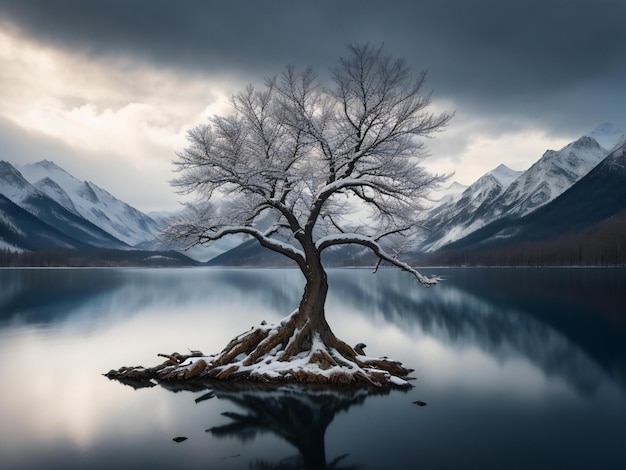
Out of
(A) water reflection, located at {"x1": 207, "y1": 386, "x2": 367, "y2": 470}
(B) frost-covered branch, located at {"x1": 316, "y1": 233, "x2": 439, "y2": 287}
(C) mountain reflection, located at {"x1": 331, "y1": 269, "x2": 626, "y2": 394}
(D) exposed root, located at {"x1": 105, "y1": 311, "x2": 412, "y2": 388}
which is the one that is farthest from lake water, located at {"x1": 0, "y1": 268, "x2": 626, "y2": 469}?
(B) frost-covered branch, located at {"x1": 316, "y1": 233, "x2": 439, "y2": 287}

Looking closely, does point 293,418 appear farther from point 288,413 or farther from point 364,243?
point 364,243

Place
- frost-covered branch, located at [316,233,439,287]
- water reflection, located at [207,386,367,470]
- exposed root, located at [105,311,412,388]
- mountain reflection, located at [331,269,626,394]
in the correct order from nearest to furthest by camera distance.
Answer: water reflection, located at [207,386,367,470] → exposed root, located at [105,311,412,388] → frost-covered branch, located at [316,233,439,287] → mountain reflection, located at [331,269,626,394]

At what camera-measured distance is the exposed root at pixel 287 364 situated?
18.7m

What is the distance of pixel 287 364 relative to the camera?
1933cm

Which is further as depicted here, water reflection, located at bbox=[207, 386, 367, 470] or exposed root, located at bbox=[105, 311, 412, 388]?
exposed root, located at bbox=[105, 311, 412, 388]

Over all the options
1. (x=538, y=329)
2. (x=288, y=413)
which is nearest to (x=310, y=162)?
(x=288, y=413)

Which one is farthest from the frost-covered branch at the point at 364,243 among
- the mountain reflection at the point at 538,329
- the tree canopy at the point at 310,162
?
the mountain reflection at the point at 538,329

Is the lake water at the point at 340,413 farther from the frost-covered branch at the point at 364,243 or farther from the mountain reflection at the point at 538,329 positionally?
the frost-covered branch at the point at 364,243

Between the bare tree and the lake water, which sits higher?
the bare tree

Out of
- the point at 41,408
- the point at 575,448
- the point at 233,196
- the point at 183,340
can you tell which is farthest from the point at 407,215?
the point at 183,340

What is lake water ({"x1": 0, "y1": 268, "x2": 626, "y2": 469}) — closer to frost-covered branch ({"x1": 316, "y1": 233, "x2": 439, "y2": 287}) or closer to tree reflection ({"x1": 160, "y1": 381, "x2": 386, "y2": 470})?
tree reflection ({"x1": 160, "y1": 381, "x2": 386, "y2": 470})

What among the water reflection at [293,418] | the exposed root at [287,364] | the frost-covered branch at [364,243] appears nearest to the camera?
the water reflection at [293,418]

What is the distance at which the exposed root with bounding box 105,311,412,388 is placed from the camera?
18.7 metres

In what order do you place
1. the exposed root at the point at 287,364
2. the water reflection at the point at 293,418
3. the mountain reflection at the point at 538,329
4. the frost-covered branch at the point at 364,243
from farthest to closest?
the mountain reflection at the point at 538,329 → the frost-covered branch at the point at 364,243 → the exposed root at the point at 287,364 → the water reflection at the point at 293,418
